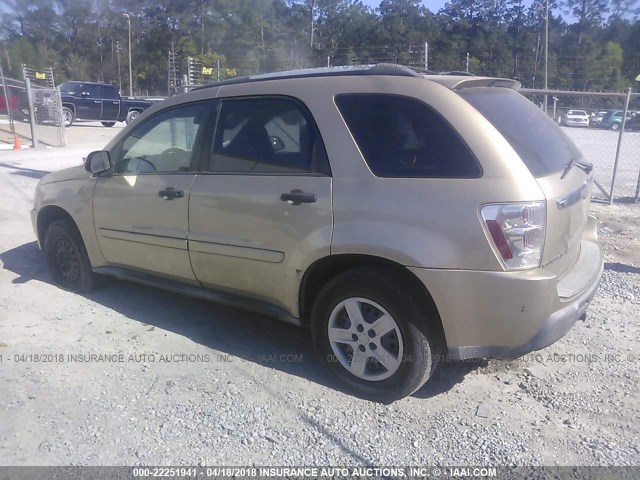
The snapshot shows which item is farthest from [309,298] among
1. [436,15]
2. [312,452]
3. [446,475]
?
[436,15]

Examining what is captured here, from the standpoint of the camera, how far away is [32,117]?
612 inches

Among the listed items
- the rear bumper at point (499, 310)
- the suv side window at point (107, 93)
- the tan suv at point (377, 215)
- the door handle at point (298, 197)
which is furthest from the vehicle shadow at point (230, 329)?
the suv side window at point (107, 93)

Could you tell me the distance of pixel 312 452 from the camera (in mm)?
3074

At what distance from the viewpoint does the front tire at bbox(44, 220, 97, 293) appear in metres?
5.09

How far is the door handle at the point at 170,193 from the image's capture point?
4195 mm

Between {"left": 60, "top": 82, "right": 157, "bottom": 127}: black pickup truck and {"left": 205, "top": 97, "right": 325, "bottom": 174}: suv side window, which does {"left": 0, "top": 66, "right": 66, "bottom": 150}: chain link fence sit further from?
{"left": 205, "top": 97, "right": 325, "bottom": 174}: suv side window

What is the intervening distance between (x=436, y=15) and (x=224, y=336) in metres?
19.3

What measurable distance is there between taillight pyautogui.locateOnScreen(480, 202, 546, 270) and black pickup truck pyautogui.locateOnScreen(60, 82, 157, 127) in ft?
74.3

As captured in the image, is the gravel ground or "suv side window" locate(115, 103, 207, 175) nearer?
the gravel ground

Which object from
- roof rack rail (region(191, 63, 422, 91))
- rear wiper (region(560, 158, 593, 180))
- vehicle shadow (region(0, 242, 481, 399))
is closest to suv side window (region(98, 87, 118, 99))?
vehicle shadow (region(0, 242, 481, 399))

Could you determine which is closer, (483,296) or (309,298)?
(483,296)

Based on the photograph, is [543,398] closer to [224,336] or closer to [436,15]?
[224,336]

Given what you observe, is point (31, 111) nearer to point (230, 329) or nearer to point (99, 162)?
point (99, 162)

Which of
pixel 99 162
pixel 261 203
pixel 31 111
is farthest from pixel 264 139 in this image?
pixel 31 111
